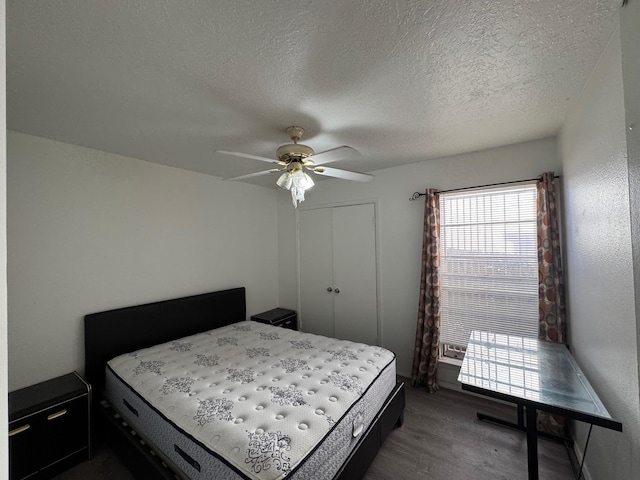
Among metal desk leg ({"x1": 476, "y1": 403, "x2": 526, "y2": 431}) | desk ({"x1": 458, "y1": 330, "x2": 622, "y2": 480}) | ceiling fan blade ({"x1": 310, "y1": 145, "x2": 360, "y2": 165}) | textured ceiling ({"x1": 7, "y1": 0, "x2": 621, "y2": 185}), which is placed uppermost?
textured ceiling ({"x1": 7, "y1": 0, "x2": 621, "y2": 185})

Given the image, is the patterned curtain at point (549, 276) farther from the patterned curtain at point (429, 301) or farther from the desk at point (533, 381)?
the patterned curtain at point (429, 301)

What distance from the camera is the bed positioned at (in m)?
1.32

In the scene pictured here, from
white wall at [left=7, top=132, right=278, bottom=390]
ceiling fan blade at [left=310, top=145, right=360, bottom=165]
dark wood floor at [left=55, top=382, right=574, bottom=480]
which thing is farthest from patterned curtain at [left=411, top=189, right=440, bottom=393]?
white wall at [left=7, top=132, right=278, bottom=390]

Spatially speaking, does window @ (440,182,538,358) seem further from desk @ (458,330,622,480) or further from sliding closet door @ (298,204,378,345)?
sliding closet door @ (298,204,378,345)

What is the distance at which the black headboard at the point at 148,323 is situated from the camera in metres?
2.27

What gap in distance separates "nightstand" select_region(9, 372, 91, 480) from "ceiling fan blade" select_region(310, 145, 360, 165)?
7.95 feet

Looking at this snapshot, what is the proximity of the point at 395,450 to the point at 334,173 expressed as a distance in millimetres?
2200

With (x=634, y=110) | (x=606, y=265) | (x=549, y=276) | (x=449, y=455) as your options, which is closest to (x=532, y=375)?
(x=606, y=265)

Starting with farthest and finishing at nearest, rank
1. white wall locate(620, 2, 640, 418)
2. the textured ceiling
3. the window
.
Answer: the window < the textured ceiling < white wall locate(620, 2, 640, 418)

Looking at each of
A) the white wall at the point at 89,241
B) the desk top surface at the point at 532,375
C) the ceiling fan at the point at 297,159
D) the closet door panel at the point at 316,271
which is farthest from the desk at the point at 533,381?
the white wall at the point at 89,241

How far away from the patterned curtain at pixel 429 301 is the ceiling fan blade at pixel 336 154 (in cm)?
145

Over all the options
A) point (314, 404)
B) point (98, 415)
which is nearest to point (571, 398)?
point (314, 404)

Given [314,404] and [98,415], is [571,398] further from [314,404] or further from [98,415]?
[98,415]

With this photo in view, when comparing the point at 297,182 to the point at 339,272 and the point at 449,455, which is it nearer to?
the point at 339,272
